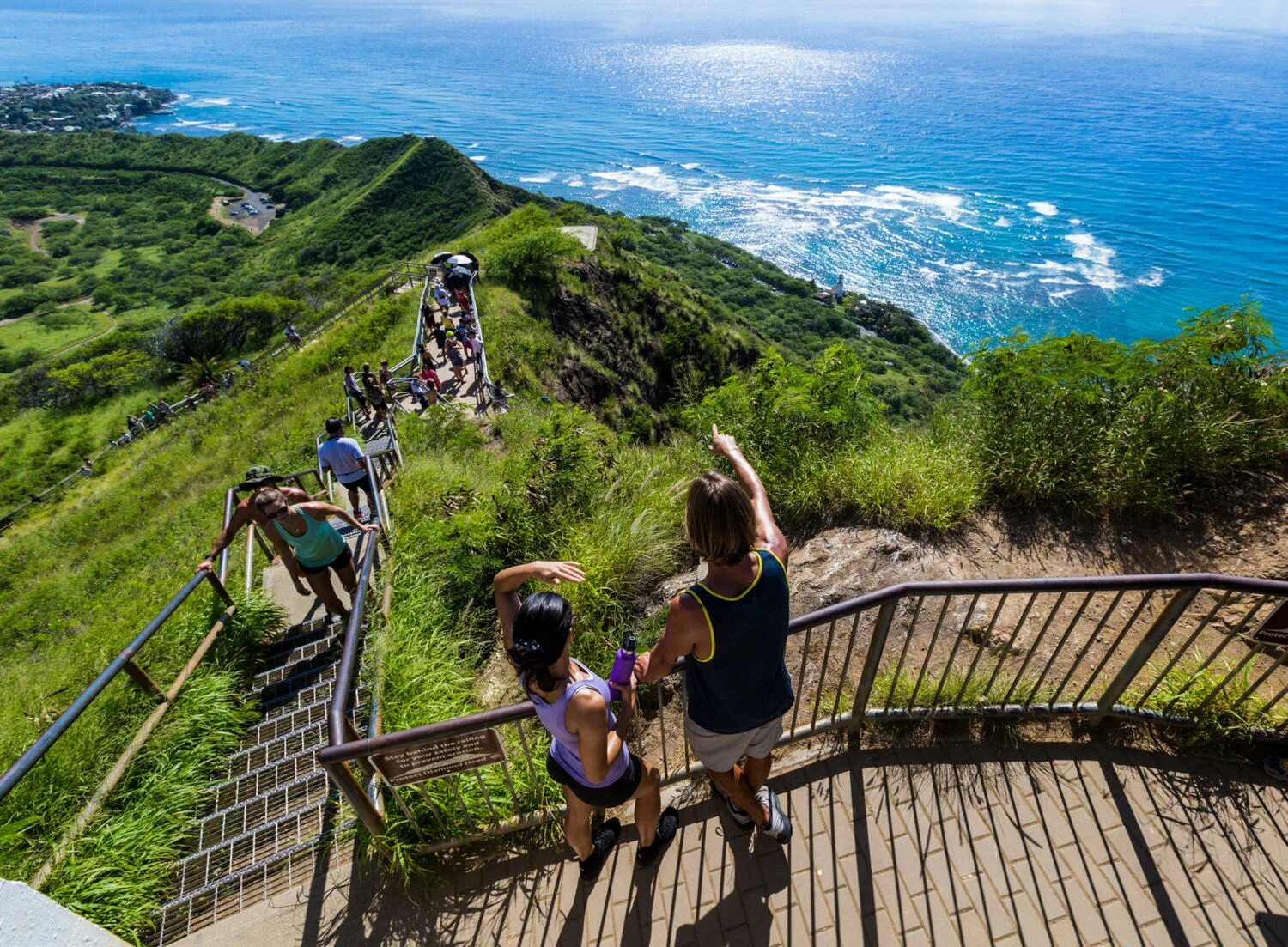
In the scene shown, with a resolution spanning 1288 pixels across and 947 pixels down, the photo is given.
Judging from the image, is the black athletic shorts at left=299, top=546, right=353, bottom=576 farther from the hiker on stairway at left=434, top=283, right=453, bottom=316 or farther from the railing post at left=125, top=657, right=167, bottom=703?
the hiker on stairway at left=434, top=283, right=453, bottom=316

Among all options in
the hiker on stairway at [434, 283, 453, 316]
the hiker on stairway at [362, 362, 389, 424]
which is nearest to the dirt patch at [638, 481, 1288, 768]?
the hiker on stairway at [362, 362, 389, 424]

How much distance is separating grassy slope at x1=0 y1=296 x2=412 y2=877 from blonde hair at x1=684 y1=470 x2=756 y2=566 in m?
4.67

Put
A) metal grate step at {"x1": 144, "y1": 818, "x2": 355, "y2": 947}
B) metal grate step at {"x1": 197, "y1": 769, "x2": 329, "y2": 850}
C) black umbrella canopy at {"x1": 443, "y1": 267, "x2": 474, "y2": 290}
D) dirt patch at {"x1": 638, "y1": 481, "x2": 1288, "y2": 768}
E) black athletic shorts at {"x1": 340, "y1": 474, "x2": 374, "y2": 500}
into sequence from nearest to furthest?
metal grate step at {"x1": 144, "y1": 818, "x2": 355, "y2": 947}, metal grate step at {"x1": 197, "y1": 769, "x2": 329, "y2": 850}, dirt patch at {"x1": 638, "y1": 481, "x2": 1288, "y2": 768}, black athletic shorts at {"x1": 340, "y1": 474, "x2": 374, "y2": 500}, black umbrella canopy at {"x1": 443, "y1": 267, "x2": 474, "y2": 290}

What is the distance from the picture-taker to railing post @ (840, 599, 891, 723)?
3.41 m

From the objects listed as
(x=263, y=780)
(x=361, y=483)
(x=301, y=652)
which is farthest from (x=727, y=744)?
(x=361, y=483)

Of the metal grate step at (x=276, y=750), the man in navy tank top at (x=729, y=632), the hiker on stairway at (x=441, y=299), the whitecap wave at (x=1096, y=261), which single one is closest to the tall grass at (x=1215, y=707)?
the man in navy tank top at (x=729, y=632)

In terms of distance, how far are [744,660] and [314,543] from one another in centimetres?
441

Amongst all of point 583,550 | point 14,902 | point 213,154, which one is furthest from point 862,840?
point 213,154

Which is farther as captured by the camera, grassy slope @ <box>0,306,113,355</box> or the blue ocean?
grassy slope @ <box>0,306,113,355</box>

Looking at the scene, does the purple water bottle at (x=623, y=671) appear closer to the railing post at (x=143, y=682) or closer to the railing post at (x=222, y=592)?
the railing post at (x=143, y=682)

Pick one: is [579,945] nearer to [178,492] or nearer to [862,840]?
[862,840]

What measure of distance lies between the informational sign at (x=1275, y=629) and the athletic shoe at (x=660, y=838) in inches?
132

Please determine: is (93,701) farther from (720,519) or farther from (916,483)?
(916,483)

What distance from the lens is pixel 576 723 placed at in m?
2.54
